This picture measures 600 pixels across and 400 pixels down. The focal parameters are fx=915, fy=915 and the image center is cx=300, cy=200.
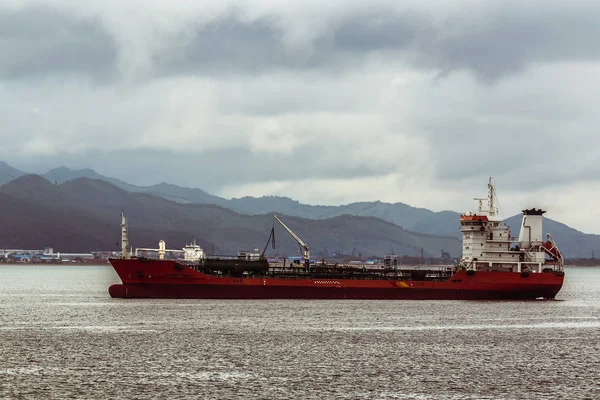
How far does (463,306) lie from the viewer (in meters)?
86.4

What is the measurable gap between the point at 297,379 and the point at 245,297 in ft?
155

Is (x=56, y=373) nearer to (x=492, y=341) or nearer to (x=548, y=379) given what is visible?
(x=548, y=379)

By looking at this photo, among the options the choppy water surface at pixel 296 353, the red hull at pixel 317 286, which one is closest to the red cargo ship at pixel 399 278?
→ the red hull at pixel 317 286

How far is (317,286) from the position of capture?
Answer: 292ft

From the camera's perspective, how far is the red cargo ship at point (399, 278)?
8656 centimetres

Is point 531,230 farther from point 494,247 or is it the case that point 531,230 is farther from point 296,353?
point 296,353

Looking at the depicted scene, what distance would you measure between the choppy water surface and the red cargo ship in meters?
3.84

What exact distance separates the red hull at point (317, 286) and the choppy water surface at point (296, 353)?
132 inches

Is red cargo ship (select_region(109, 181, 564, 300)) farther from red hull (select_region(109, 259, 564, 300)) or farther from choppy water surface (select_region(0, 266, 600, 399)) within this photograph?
choppy water surface (select_region(0, 266, 600, 399))

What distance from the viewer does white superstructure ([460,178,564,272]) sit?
292 ft

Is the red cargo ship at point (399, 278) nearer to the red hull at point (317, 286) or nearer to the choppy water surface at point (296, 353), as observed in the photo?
the red hull at point (317, 286)

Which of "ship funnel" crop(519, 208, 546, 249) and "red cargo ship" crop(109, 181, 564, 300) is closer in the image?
"red cargo ship" crop(109, 181, 564, 300)

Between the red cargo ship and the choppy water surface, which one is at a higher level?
the red cargo ship

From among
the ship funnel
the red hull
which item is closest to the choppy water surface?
the red hull
